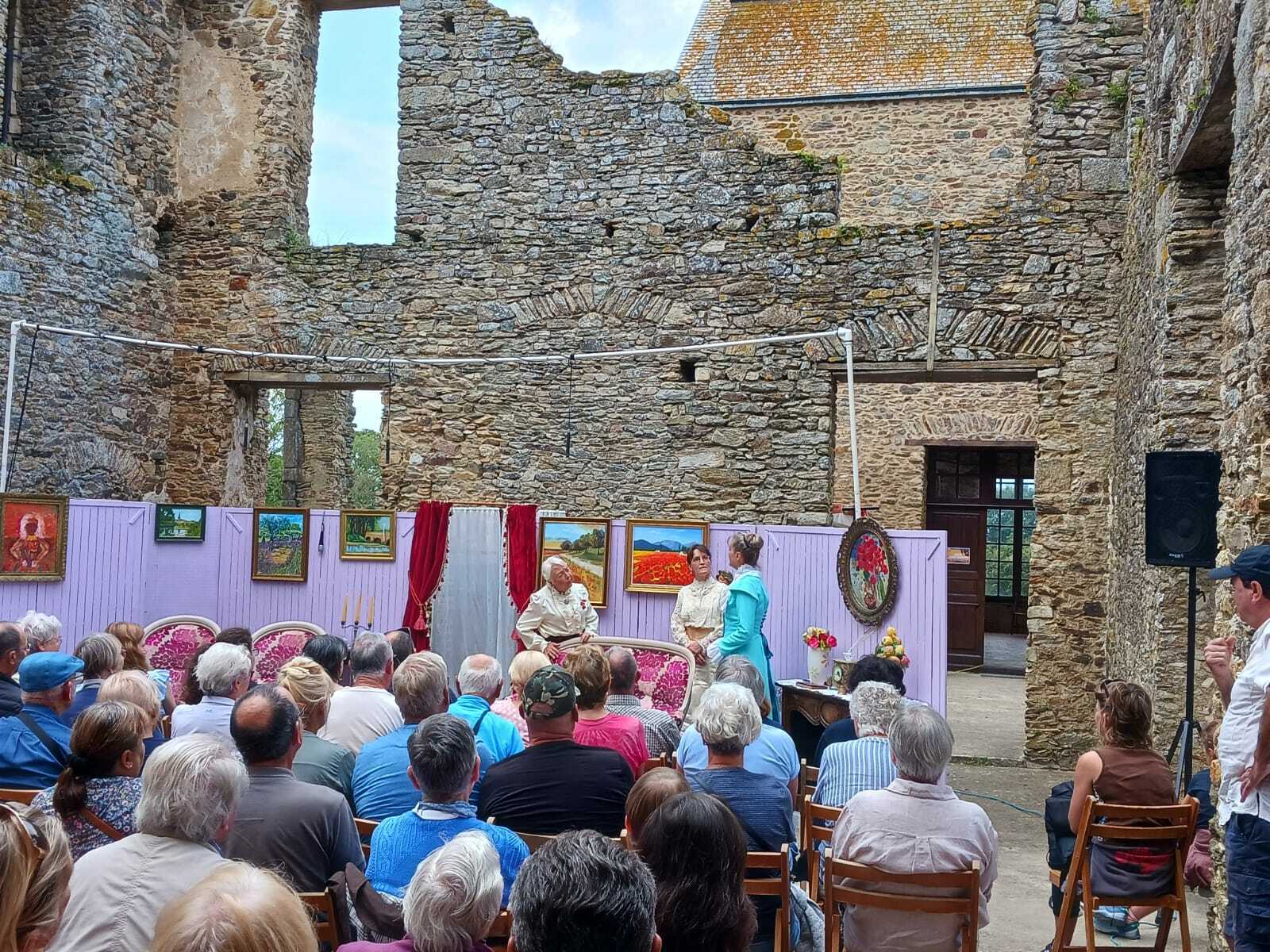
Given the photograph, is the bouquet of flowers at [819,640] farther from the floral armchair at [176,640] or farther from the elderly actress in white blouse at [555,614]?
the floral armchair at [176,640]

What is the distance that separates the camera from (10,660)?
4.62 m

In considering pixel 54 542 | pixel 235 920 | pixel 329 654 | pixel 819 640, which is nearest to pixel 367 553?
pixel 54 542

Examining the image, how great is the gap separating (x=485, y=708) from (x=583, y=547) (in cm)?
418

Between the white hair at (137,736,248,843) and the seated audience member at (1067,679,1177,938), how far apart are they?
2.98 m

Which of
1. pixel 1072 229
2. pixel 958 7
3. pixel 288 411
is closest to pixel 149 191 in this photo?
pixel 288 411

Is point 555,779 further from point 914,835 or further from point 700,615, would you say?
point 700,615

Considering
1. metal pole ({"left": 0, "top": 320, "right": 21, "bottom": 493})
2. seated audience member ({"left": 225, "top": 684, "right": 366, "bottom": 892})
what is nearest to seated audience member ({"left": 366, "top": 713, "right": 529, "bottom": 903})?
seated audience member ({"left": 225, "top": 684, "right": 366, "bottom": 892})

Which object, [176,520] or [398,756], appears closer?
[398,756]

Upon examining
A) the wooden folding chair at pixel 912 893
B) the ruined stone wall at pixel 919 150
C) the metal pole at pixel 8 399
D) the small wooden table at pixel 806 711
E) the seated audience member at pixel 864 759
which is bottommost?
the small wooden table at pixel 806 711

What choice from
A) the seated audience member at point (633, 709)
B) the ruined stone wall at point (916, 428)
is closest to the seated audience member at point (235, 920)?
the seated audience member at point (633, 709)

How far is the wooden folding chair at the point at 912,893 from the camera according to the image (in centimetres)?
308

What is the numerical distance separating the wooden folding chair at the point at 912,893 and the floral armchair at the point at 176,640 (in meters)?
5.52

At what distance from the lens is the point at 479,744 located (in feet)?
13.0

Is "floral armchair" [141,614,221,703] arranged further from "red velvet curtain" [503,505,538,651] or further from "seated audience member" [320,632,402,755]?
"seated audience member" [320,632,402,755]
